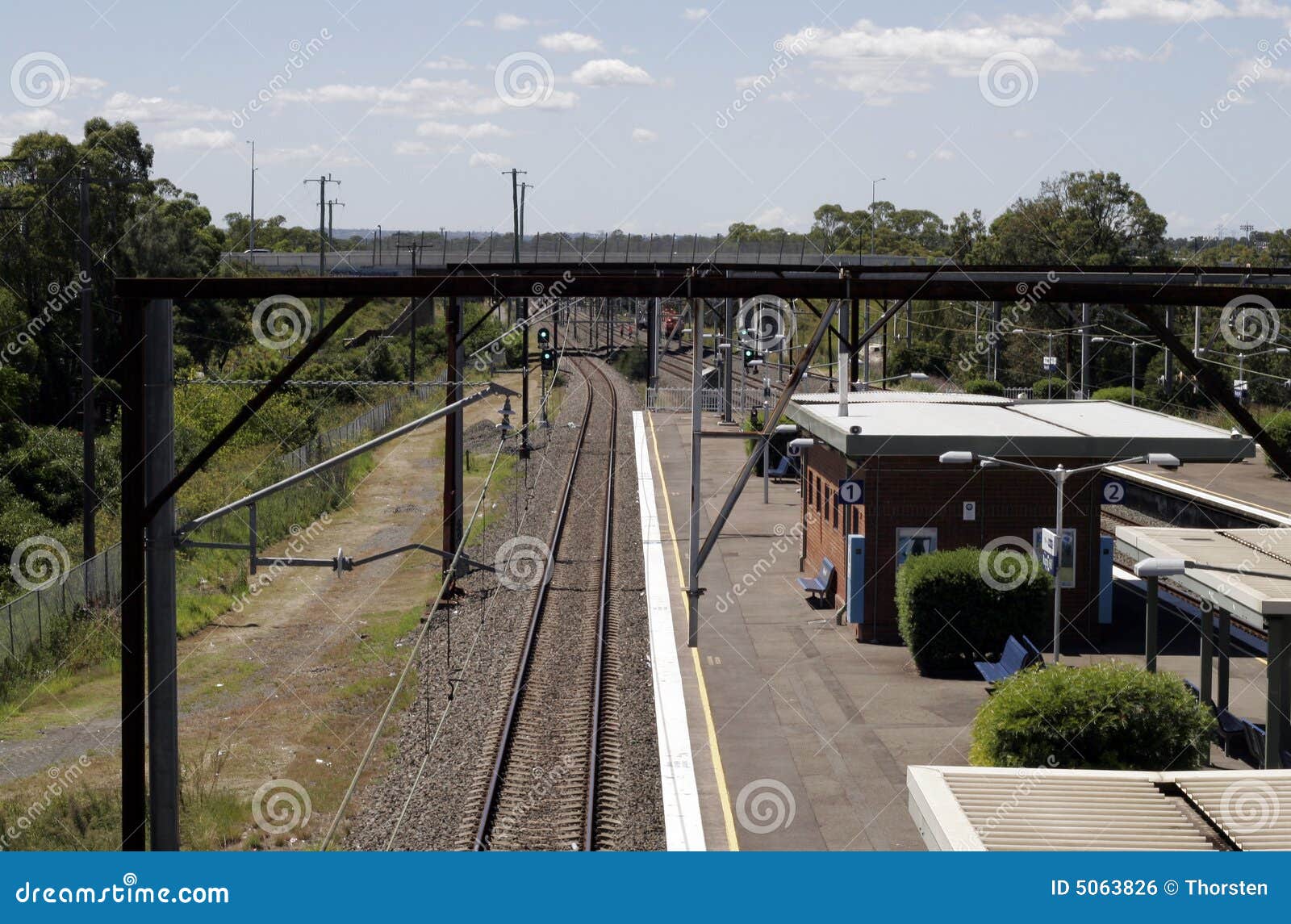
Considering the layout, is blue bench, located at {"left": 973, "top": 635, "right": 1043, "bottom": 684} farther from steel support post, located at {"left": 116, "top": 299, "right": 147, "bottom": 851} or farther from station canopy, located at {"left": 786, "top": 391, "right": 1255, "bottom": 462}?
steel support post, located at {"left": 116, "top": 299, "right": 147, "bottom": 851}

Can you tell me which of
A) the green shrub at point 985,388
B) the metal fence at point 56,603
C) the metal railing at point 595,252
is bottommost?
the metal fence at point 56,603

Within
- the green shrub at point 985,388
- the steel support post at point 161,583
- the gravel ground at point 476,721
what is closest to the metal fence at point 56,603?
the gravel ground at point 476,721

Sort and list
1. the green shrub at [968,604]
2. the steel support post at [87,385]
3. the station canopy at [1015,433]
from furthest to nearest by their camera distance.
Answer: the steel support post at [87,385] < the station canopy at [1015,433] < the green shrub at [968,604]

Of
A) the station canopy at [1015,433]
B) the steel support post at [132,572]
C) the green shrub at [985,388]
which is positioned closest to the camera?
the steel support post at [132,572]

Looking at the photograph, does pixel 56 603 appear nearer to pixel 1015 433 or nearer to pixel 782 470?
pixel 1015 433

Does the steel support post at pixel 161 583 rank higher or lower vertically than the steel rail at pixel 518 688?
higher

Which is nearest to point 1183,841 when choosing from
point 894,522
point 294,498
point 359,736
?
point 359,736

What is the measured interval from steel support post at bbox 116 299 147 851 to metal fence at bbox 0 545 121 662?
33.1 feet

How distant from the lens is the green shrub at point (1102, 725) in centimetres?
1133

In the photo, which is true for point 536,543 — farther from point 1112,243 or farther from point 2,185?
point 1112,243

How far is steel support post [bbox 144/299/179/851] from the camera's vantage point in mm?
8383

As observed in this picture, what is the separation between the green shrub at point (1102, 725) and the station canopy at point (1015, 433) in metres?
7.42

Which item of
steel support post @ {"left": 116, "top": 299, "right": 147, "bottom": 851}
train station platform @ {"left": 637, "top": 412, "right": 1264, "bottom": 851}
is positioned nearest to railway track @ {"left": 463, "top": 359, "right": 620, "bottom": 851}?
train station platform @ {"left": 637, "top": 412, "right": 1264, "bottom": 851}

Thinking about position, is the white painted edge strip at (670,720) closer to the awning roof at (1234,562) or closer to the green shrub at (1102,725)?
the green shrub at (1102,725)
